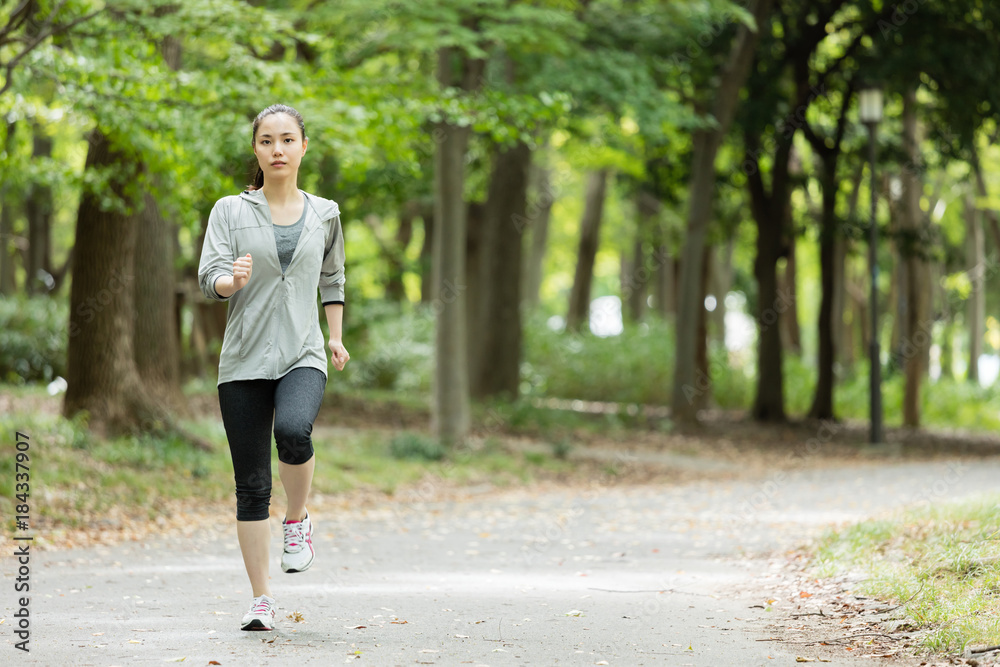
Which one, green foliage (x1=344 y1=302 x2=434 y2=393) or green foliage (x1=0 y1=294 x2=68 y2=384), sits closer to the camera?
green foliage (x1=0 y1=294 x2=68 y2=384)

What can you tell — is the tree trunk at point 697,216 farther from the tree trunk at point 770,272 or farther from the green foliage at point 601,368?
the green foliage at point 601,368

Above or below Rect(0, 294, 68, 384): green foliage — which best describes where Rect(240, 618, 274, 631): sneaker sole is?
below

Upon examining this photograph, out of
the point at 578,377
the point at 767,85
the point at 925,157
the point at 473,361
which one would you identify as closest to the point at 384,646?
the point at 473,361

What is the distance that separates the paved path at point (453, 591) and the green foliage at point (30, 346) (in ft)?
34.0

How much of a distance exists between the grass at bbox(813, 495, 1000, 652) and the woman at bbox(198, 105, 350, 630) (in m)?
2.66

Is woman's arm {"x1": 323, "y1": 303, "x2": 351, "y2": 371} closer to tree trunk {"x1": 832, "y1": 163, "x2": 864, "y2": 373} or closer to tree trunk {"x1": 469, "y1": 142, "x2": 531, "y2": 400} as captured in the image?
tree trunk {"x1": 469, "y1": 142, "x2": 531, "y2": 400}

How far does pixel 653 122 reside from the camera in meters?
14.8

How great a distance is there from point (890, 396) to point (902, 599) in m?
20.6

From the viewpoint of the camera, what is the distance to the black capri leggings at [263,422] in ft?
14.0

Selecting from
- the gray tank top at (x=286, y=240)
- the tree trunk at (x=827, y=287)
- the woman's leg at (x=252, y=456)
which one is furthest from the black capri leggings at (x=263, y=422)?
the tree trunk at (x=827, y=287)

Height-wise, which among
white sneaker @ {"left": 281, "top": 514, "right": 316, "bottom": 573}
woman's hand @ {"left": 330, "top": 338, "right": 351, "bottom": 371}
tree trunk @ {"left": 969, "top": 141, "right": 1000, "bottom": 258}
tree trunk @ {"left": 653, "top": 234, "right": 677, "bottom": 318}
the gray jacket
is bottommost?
white sneaker @ {"left": 281, "top": 514, "right": 316, "bottom": 573}

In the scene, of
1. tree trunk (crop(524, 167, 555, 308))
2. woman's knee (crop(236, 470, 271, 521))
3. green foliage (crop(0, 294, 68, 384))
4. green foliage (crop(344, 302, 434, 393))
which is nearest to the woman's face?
woman's knee (crop(236, 470, 271, 521))

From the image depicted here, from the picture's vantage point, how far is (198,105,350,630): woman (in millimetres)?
4316

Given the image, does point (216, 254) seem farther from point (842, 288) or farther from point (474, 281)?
point (842, 288)
